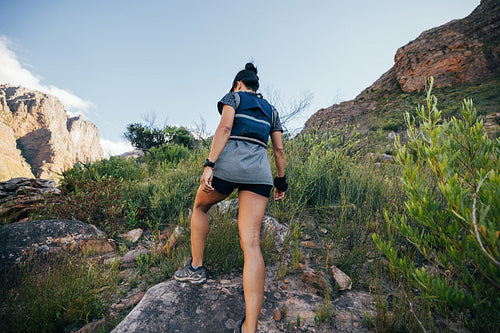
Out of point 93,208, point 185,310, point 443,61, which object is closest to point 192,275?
point 185,310

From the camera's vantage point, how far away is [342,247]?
255 cm

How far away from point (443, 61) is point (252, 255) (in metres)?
40.2

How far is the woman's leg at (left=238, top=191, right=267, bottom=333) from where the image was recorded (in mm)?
1452

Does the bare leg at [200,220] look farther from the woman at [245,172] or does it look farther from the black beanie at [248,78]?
the black beanie at [248,78]

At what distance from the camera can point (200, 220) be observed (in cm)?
197

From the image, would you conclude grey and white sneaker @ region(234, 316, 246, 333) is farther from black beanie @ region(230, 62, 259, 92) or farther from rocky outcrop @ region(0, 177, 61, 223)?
rocky outcrop @ region(0, 177, 61, 223)

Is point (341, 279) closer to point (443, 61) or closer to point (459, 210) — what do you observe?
point (459, 210)

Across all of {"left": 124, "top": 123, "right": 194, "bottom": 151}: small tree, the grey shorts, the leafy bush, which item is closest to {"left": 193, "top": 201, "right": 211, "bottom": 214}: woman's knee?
the grey shorts

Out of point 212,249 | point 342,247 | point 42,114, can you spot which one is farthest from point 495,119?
point 42,114

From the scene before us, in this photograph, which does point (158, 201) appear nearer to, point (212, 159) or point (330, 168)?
point (212, 159)

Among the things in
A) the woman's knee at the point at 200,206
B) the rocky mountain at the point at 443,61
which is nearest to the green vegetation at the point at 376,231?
the woman's knee at the point at 200,206

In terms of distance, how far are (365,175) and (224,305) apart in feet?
9.60

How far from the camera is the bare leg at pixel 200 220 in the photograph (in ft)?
6.12

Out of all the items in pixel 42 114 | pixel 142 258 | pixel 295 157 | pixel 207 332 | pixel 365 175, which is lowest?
pixel 207 332
